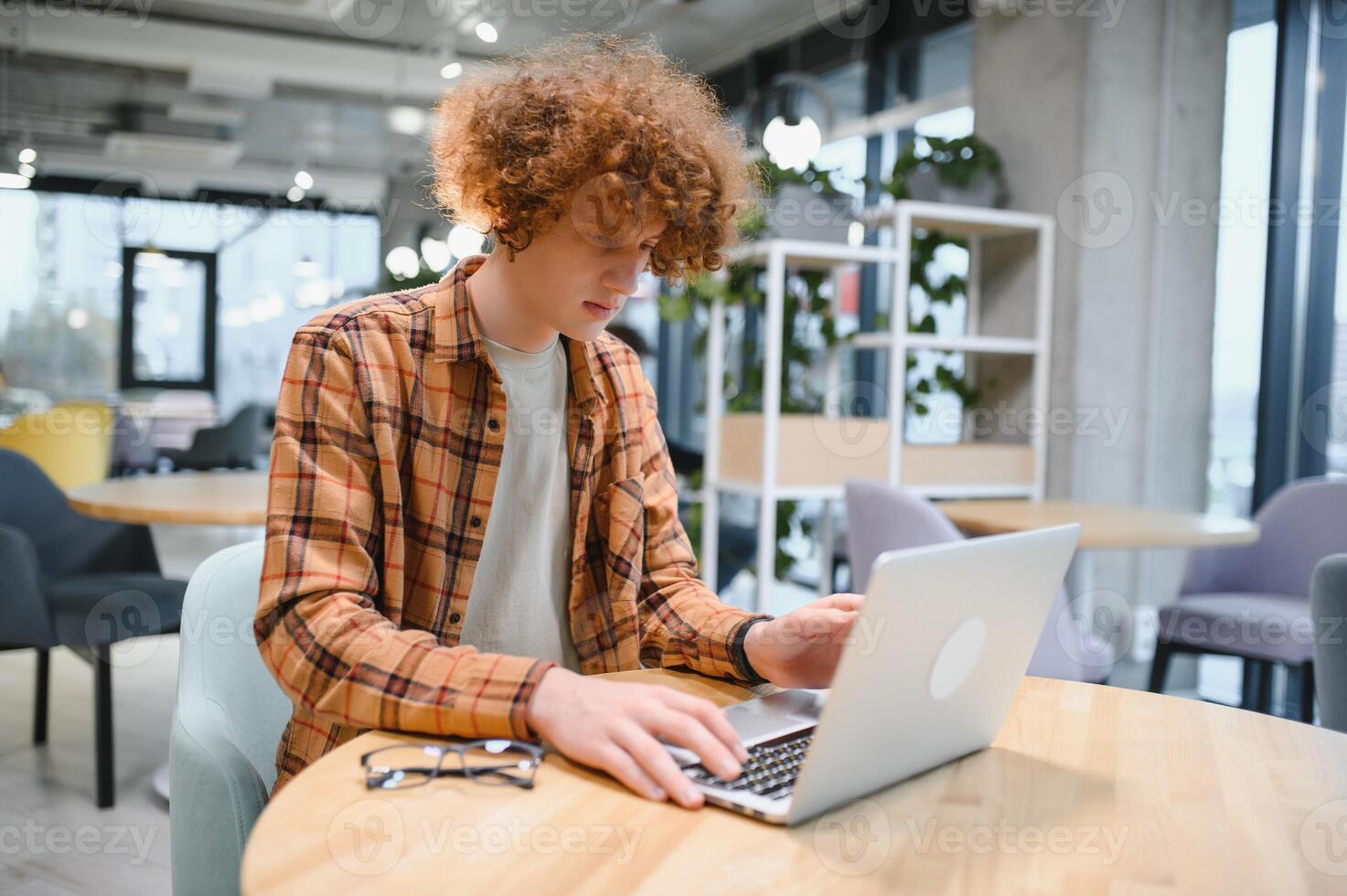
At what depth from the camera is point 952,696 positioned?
88 centimetres

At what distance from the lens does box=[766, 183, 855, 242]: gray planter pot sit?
12.1ft

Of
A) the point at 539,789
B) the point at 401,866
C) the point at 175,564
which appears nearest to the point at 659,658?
the point at 539,789

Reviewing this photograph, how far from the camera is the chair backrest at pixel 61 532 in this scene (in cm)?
298

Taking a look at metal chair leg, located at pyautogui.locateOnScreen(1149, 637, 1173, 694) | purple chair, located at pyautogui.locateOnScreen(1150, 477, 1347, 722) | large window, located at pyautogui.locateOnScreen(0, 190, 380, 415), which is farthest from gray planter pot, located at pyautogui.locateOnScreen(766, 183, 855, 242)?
large window, located at pyautogui.locateOnScreen(0, 190, 380, 415)

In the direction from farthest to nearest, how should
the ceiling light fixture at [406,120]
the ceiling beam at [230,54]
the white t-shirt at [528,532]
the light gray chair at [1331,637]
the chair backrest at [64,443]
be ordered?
the ceiling beam at [230,54] → the ceiling light fixture at [406,120] → the chair backrest at [64,443] → the light gray chair at [1331,637] → the white t-shirt at [528,532]

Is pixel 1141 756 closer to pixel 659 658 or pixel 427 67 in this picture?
pixel 659 658

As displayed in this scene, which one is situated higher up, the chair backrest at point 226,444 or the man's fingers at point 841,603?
the man's fingers at point 841,603

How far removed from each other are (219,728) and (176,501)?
5.87 feet

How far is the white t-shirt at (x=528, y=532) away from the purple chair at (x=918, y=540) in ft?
3.63

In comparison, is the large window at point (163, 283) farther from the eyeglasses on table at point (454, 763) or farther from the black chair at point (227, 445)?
the eyeglasses on table at point (454, 763)

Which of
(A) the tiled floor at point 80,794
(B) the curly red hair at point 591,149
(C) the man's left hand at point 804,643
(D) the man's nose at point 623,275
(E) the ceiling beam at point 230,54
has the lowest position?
(A) the tiled floor at point 80,794

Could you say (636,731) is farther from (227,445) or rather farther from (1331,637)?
(227,445)

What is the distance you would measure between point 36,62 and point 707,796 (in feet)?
27.9

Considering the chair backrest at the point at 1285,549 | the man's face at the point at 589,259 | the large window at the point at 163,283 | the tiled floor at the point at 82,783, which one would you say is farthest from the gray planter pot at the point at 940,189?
the large window at the point at 163,283
